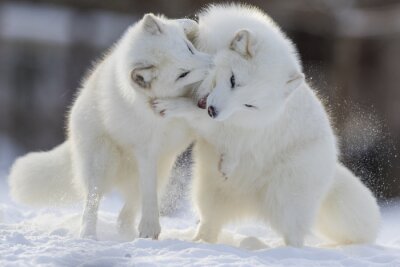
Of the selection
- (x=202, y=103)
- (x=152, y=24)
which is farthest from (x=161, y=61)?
(x=202, y=103)

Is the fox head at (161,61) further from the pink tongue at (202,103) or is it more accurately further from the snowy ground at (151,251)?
the snowy ground at (151,251)

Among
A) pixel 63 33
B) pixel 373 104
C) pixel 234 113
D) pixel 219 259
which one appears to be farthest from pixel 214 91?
pixel 63 33

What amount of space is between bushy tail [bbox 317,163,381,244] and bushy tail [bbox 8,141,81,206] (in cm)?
187

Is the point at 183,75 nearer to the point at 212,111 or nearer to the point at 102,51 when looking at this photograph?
the point at 212,111

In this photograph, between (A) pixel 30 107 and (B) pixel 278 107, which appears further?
(A) pixel 30 107

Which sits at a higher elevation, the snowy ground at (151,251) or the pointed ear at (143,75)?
the pointed ear at (143,75)

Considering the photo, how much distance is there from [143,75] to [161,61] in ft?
0.47

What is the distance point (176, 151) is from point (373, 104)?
7276 mm

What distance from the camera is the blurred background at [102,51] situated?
1262 centimetres

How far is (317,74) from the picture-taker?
12734mm

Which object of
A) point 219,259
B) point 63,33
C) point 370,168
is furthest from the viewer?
point 63,33

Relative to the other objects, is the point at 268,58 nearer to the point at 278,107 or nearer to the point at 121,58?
the point at 278,107

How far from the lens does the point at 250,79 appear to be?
529cm

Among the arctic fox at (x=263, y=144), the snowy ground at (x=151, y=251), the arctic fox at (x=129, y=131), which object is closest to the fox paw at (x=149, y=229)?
the arctic fox at (x=129, y=131)
